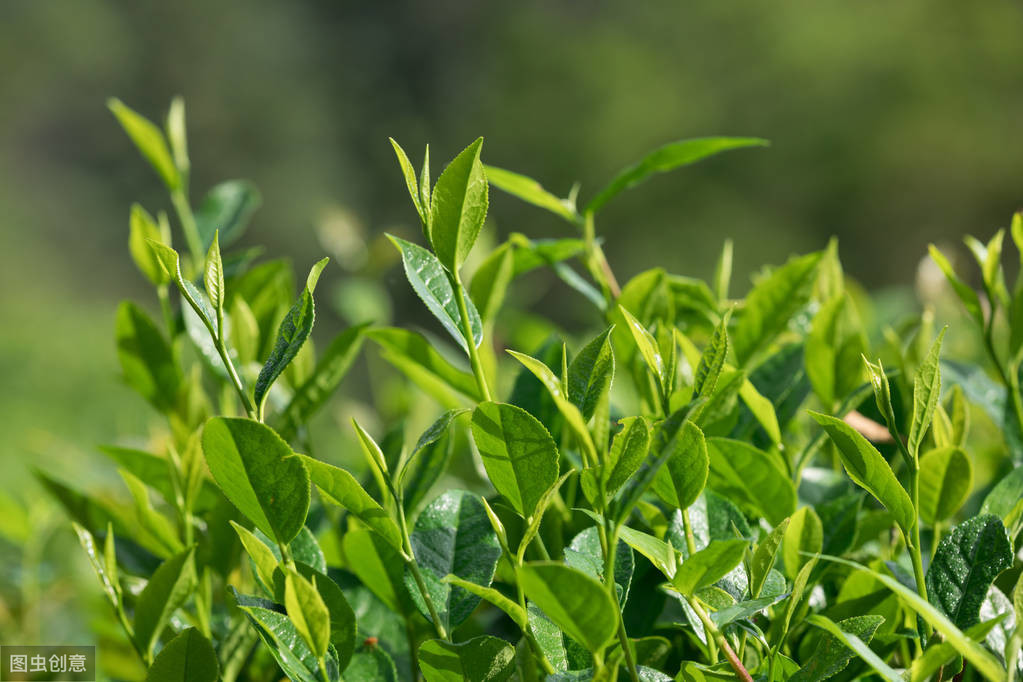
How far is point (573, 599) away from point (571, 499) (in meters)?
0.15

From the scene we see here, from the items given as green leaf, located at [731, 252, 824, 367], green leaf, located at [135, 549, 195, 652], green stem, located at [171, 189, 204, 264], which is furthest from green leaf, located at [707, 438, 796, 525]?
green stem, located at [171, 189, 204, 264]

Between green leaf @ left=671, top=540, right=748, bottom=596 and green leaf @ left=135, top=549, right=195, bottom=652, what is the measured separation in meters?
0.19

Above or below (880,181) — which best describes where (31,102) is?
above

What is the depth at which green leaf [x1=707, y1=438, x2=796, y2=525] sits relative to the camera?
1.08ft

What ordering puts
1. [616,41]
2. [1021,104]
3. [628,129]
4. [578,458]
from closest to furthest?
1. [578,458]
2. [1021,104]
3. [628,129]
4. [616,41]

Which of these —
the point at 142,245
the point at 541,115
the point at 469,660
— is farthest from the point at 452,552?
the point at 541,115

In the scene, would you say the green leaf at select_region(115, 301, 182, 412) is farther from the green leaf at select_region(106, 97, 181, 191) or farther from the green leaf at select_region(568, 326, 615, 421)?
the green leaf at select_region(568, 326, 615, 421)

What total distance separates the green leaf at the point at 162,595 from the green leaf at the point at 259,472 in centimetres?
7

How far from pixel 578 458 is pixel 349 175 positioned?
9.12m

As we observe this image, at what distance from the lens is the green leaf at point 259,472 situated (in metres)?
0.27

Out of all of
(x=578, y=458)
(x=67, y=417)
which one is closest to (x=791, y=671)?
(x=578, y=458)

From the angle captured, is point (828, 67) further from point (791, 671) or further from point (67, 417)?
point (791, 671)

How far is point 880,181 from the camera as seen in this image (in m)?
7.74

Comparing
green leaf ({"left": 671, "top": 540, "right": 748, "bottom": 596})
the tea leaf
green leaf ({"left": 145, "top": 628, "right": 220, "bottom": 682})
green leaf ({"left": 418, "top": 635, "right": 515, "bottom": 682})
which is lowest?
green leaf ({"left": 145, "top": 628, "right": 220, "bottom": 682})
